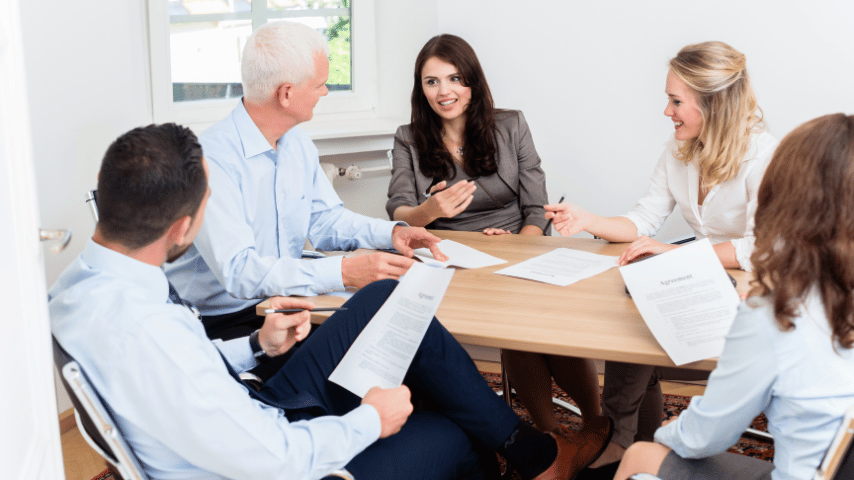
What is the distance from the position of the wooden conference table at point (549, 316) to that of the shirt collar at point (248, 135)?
1.73 ft

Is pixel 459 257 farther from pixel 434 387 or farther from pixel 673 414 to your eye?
pixel 673 414

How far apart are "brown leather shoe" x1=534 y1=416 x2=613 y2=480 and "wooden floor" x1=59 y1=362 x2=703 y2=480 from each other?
1.19m

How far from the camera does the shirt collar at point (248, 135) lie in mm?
1974

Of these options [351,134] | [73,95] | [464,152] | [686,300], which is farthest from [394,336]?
[351,134]

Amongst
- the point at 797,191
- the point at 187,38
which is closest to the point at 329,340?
the point at 797,191

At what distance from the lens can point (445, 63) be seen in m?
2.71

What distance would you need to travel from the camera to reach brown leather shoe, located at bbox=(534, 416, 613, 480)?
153 cm

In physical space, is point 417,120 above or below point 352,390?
above

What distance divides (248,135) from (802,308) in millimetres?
1505

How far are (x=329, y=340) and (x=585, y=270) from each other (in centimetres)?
71

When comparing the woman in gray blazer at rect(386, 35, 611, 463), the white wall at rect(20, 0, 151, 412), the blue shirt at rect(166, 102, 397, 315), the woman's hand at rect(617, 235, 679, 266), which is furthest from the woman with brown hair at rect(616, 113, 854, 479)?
the white wall at rect(20, 0, 151, 412)

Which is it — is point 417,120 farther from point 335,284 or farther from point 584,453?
point 584,453

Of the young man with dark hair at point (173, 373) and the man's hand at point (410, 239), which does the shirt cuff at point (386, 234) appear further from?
the young man with dark hair at point (173, 373)

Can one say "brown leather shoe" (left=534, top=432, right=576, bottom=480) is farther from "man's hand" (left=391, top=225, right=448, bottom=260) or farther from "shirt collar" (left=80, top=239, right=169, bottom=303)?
"shirt collar" (left=80, top=239, right=169, bottom=303)
